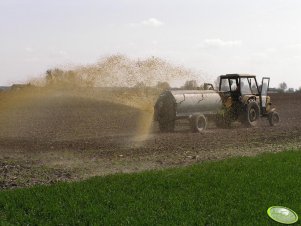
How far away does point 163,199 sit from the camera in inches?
304

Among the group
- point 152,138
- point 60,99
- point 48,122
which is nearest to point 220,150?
point 152,138

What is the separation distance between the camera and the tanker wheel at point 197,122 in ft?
60.2

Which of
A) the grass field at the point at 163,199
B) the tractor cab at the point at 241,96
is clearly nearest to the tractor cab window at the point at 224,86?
the tractor cab at the point at 241,96

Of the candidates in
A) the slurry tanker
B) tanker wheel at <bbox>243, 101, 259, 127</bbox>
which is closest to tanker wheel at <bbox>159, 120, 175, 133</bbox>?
the slurry tanker

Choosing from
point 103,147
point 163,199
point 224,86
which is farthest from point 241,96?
point 163,199

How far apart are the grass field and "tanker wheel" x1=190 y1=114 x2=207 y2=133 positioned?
838 centimetres

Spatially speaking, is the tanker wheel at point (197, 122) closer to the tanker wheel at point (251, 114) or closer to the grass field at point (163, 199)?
the tanker wheel at point (251, 114)

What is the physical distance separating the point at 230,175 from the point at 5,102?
22.0 m

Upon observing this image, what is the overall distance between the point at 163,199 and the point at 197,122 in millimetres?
10887

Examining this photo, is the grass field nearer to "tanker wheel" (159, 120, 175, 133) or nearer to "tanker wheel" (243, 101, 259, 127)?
"tanker wheel" (159, 120, 175, 133)

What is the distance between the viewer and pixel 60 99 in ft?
131

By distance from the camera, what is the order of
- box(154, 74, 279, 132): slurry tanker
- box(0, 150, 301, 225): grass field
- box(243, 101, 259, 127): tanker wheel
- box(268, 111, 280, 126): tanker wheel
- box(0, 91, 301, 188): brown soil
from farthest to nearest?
box(268, 111, 280, 126): tanker wheel
box(243, 101, 259, 127): tanker wheel
box(154, 74, 279, 132): slurry tanker
box(0, 91, 301, 188): brown soil
box(0, 150, 301, 225): grass field

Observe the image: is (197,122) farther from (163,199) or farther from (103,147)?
(163,199)

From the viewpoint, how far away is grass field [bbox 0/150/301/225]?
6773mm
